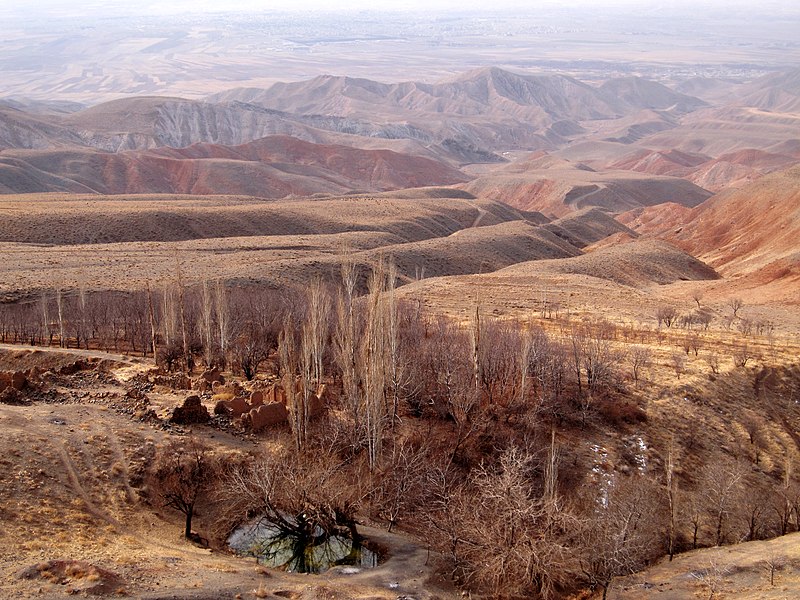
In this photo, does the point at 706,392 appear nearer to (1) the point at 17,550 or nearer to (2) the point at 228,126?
(1) the point at 17,550

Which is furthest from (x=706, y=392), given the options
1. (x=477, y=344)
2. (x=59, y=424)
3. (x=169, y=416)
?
(x=59, y=424)

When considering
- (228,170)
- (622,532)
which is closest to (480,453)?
(622,532)

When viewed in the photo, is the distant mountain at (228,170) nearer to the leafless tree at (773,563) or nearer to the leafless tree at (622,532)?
the leafless tree at (622,532)

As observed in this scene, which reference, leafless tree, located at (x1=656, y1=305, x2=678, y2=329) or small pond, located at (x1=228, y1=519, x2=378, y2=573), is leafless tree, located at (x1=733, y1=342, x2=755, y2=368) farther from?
small pond, located at (x1=228, y1=519, x2=378, y2=573)

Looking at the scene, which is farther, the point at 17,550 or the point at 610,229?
the point at 610,229

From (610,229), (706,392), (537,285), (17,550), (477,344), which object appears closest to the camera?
(17,550)

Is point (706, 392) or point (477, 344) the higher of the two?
point (477, 344)

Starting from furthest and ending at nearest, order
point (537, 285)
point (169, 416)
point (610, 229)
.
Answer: point (610, 229) < point (537, 285) < point (169, 416)

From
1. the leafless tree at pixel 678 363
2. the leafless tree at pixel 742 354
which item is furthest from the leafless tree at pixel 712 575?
the leafless tree at pixel 742 354
